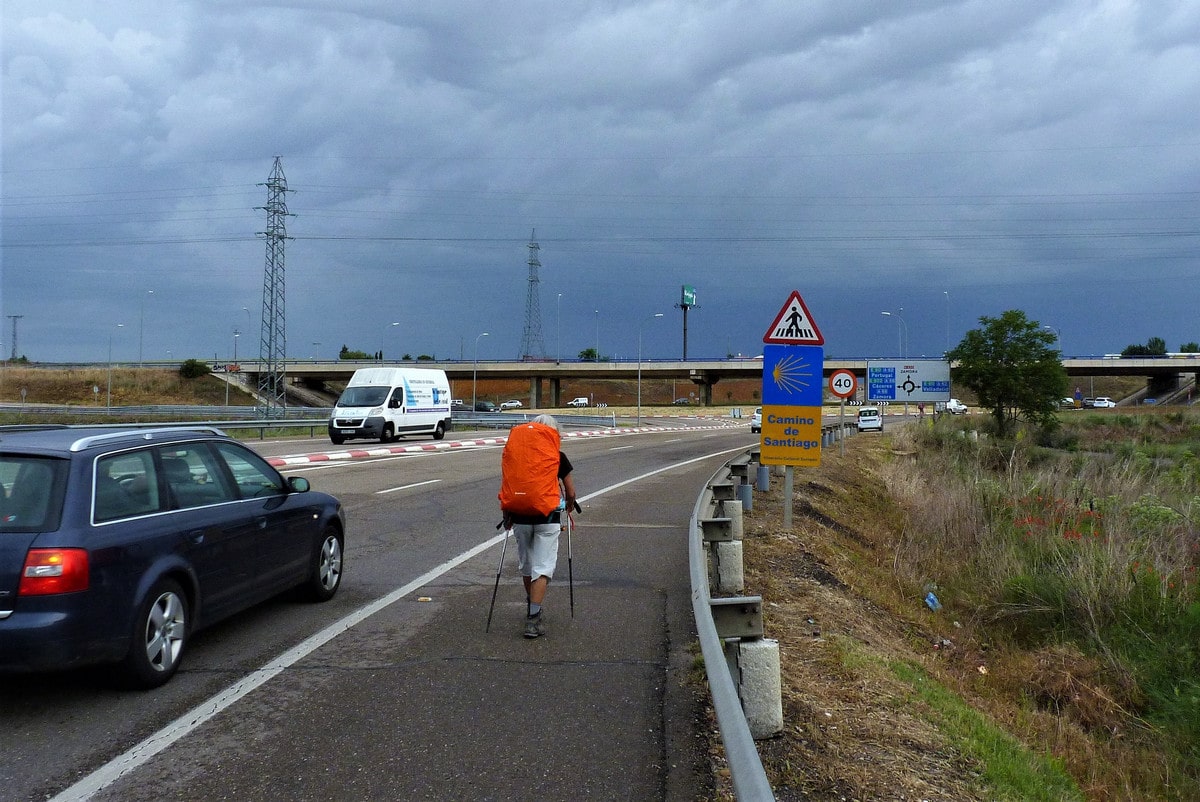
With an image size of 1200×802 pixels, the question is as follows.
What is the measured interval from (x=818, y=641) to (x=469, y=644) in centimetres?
246

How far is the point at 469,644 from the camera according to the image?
654 centimetres

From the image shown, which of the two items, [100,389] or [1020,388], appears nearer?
[1020,388]

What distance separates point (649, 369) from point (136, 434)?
98148mm

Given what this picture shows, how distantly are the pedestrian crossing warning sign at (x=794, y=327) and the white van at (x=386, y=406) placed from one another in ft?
74.7

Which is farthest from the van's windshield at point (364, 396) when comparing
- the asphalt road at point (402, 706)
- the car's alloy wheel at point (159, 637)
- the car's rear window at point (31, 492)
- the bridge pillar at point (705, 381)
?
the bridge pillar at point (705, 381)

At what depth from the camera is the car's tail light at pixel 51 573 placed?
486 cm

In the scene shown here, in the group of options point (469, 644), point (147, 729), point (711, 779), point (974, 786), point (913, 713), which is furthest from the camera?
point (469, 644)

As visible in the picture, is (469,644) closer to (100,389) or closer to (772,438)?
(772,438)

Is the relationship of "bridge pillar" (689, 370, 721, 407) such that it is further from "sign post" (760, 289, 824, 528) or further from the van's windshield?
"sign post" (760, 289, 824, 528)

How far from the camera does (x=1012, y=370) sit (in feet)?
157

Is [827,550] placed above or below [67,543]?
below

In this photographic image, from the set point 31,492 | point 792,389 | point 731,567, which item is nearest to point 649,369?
point 792,389

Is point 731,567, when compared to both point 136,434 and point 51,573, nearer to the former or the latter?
point 136,434

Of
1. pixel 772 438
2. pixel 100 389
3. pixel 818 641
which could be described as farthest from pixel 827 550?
pixel 100 389
